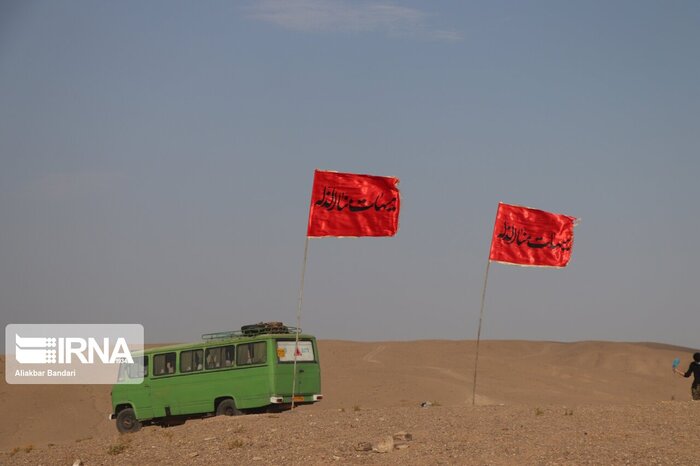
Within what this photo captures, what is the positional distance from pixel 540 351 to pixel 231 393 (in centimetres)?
4998

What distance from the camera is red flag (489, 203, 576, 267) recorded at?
28953 millimetres

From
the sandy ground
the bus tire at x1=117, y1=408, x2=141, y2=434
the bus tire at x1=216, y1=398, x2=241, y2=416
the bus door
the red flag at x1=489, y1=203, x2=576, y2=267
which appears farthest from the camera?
the bus tire at x1=117, y1=408, x2=141, y2=434

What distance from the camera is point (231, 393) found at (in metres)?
27.6

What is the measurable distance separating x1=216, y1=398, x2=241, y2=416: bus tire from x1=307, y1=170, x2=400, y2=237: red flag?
518cm

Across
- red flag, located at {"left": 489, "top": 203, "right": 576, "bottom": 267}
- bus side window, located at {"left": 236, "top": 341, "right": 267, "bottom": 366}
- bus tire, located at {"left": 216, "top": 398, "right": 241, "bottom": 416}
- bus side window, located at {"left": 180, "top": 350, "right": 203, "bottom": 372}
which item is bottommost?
bus tire, located at {"left": 216, "top": 398, "right": 241, "bottom": 416}

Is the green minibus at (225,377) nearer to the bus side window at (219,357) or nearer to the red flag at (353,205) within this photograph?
the bus side window at (219,357)

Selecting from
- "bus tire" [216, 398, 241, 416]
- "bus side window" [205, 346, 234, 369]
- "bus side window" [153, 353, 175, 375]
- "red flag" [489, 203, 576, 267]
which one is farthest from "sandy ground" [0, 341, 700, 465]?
"red flag" [489, 203, 576, 267]

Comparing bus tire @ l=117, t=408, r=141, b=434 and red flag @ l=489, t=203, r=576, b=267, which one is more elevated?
red flag @ l=489, t=203, r=576, b=267

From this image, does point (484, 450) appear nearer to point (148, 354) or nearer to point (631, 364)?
point (148, 354)

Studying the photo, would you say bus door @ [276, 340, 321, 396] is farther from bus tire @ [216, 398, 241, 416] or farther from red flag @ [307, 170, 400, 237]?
red flag @ [307, 170, 400, 237]

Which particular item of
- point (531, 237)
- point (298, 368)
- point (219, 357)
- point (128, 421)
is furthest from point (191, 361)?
point (531, 237)

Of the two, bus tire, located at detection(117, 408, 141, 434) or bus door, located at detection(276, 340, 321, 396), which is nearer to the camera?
bus door, located at detection(276, 340, 321, 396)

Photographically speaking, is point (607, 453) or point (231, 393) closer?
point (607, 453)

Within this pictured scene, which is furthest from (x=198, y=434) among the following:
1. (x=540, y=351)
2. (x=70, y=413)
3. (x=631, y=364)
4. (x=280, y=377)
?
(x=540, y=351)
